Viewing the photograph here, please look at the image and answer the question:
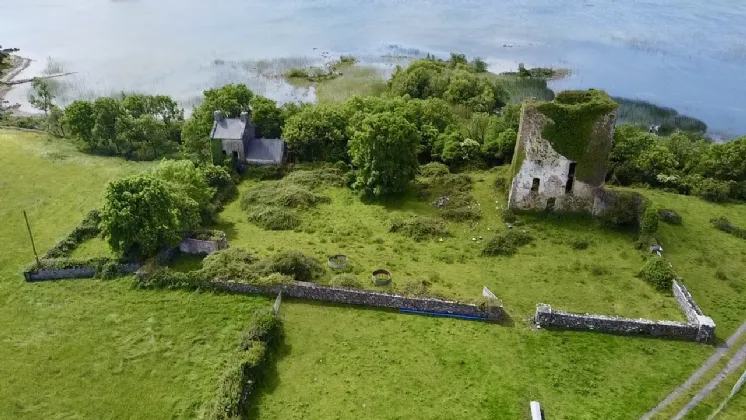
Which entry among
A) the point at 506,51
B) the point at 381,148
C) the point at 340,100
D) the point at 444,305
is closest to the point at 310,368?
the point at 444,305

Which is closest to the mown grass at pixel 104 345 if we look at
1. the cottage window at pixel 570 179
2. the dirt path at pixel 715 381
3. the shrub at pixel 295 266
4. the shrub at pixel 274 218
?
the shrub at pixel 295 266

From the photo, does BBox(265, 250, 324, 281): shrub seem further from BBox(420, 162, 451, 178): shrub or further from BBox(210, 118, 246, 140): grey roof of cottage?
BBox(210, 118, 246, 140): grey roof of cottage

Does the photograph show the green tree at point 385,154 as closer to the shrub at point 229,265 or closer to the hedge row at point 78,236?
the shrub at point 229,265

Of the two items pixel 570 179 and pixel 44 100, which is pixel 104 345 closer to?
pixel 570 179

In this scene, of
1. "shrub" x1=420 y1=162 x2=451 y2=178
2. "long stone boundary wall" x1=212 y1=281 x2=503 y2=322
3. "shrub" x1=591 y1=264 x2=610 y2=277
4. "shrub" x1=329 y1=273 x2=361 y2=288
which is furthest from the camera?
"shrub" x1=420 y1=162 x2=451 y2=178

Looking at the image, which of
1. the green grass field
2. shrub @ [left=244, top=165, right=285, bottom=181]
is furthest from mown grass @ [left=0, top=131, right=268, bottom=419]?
shrub @ [left=244, top=165, right=285, bottom=181]

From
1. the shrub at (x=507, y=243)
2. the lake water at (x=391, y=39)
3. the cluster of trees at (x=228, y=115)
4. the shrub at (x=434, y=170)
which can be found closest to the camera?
the shrub at (x=507, y=243)

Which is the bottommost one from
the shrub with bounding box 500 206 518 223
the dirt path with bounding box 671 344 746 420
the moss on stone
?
the dirt path with bounding box 671 344 746 420

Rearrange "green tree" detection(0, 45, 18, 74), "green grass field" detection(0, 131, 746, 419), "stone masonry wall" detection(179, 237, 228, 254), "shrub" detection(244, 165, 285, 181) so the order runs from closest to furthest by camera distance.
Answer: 1. "green grass field" detection(0, 131, 746, 419)
2. "stone masonry wall" detection(179, 237, 228, 254)
3. "shrub" detection(244, 165, 285, 181)
4. "green tree" detection(0, 45, 18, 74)
